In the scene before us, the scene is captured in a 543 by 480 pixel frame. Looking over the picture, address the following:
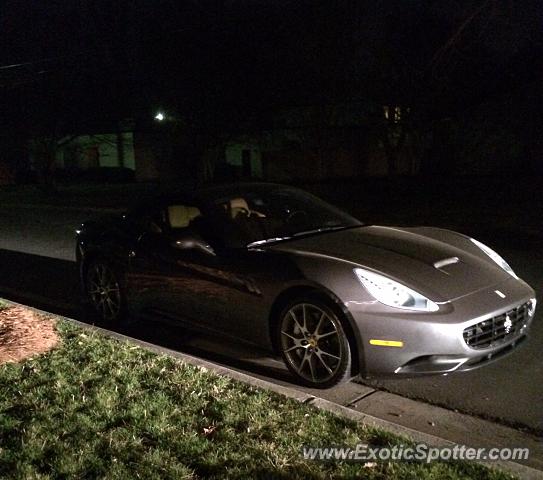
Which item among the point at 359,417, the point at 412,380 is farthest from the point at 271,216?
the point at 359,417

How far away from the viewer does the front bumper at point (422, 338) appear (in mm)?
4312

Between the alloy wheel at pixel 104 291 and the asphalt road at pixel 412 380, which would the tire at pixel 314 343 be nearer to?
the asphalt road at pixel 412 380

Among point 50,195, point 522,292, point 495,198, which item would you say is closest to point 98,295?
point 522,292

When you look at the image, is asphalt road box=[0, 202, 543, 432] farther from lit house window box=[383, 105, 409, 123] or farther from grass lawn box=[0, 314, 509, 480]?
lit house window box=[383, 105, 409, 123]

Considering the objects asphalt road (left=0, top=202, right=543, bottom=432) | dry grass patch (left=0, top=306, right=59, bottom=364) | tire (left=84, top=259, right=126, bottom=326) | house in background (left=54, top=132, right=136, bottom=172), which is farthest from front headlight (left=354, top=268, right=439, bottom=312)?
house in background (left=54, top=132, right=136, bottom=172)

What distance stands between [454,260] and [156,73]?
1846 centimetres

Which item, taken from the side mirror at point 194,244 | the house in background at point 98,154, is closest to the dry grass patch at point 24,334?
the side mirror at point 194,244

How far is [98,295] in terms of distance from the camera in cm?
692

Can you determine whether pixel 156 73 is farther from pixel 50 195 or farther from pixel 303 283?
pixel 303 283

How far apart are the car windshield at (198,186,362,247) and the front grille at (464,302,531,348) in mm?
1691

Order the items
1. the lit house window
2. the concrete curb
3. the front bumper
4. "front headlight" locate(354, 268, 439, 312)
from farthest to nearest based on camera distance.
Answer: the lit house window
"front headlight" locate(354, 268, 439, 312)
the front bumper
the concrete curb

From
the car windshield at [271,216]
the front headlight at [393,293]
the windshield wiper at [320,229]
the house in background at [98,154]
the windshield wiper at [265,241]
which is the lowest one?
the front headlight at [393,293]

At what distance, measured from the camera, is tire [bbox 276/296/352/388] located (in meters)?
4.62

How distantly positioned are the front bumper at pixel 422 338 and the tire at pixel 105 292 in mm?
2911
